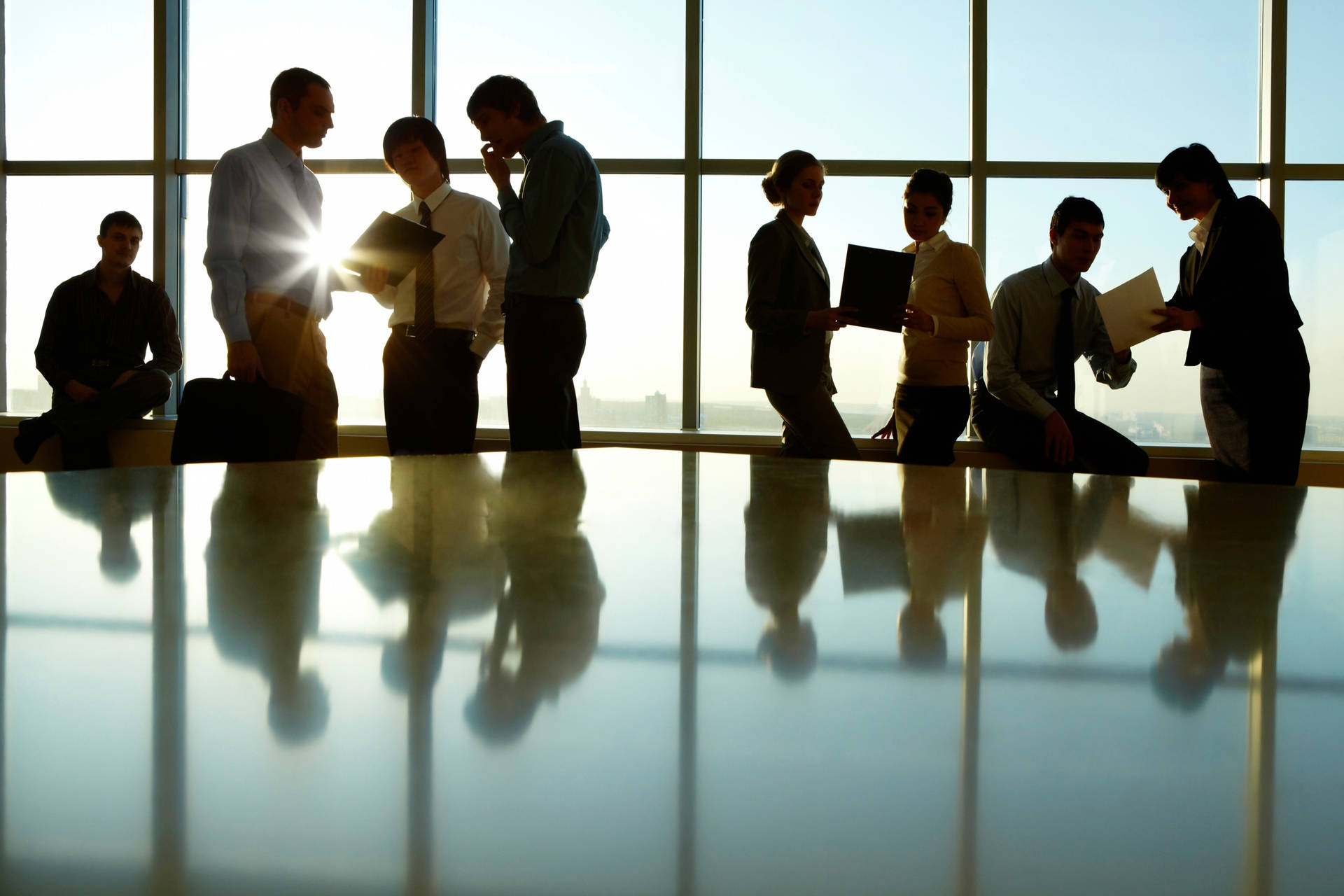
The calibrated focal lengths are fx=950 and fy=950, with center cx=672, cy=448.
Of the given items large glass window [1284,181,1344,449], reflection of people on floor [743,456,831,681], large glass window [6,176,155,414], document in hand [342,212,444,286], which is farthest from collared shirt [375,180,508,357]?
large glass window [1284,181,1344,449]

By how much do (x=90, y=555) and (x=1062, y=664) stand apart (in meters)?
0.37

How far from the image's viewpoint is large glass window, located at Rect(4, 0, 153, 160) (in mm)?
5328

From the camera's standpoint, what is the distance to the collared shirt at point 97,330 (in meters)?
4.80

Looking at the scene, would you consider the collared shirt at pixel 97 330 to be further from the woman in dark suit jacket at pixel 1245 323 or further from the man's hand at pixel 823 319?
the woman in dark suit jacket at pixel 1245 323

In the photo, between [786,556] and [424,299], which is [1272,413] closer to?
[424,299]

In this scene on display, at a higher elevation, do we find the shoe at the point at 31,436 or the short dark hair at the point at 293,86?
the short dark hair at the point at 293,86

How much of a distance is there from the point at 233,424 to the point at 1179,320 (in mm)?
2837

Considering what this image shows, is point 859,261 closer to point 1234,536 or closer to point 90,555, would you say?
point 1234,536

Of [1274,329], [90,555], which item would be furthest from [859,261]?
[90,555]

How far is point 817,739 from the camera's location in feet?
0.59

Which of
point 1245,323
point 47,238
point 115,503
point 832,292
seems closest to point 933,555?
point 115,503

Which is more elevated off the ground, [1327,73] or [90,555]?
[1327,73]

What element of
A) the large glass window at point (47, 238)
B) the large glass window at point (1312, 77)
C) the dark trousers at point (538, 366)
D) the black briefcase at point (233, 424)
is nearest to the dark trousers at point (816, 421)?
the dark trousers at point (538, 366)

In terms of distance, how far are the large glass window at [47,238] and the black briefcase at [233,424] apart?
4.67 m
